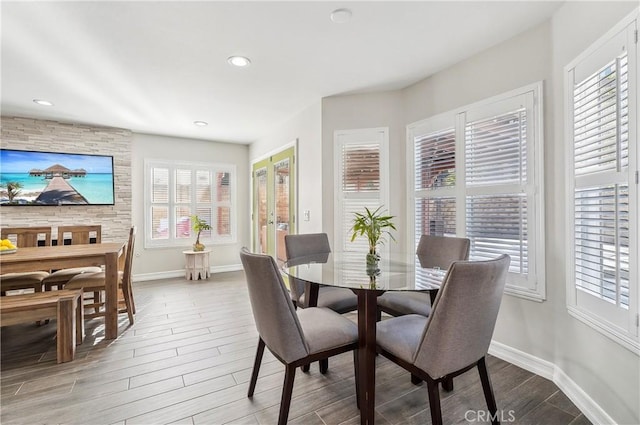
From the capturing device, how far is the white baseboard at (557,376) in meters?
1.63

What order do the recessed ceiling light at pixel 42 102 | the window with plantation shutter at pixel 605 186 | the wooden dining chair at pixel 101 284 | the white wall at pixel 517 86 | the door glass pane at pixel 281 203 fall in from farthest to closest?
the door glass pane at pixel 281 203 → the recessed ceiling light at pixel 42 102 → the wooden dining chair at pixel 101 284 → the white wall at pixel 517 86 → the window with plantation shutter at pixel 605 186

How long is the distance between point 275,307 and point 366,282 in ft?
1.90

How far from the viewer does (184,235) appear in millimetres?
5363

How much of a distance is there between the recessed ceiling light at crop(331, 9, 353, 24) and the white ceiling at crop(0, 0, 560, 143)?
1.6 inches

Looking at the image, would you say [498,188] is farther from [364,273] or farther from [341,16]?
[341,16]

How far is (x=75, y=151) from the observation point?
442cm

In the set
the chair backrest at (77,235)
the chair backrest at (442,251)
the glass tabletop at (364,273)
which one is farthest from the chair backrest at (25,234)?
the chair backrest at (442,251)

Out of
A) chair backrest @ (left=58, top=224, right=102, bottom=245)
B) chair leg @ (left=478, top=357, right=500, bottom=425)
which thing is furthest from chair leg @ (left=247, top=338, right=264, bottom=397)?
chair backrest @ (left=58, top=224, right=102, bottom=245)

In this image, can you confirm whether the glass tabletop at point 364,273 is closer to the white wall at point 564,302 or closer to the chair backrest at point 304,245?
the chair backrest at point 304,245

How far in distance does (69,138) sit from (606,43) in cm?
597

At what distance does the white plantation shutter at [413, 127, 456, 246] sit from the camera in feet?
9.02

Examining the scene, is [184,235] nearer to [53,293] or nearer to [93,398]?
[53,293]

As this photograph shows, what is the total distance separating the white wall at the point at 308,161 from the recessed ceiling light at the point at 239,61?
113cm

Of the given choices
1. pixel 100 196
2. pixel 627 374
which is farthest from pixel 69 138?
pixel 627 374
